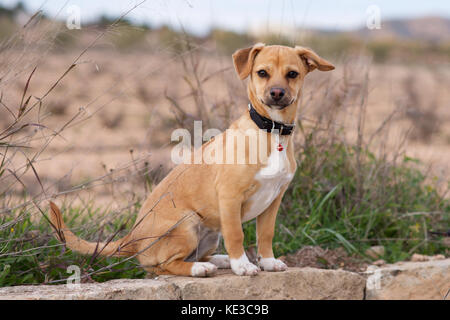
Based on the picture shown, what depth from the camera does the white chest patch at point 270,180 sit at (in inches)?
123

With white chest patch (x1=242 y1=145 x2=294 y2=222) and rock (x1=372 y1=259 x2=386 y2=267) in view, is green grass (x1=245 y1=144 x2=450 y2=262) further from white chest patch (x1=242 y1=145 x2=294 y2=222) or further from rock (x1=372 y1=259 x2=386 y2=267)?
white chest patch (x1=242 y1=145 x2=294 y2=222)

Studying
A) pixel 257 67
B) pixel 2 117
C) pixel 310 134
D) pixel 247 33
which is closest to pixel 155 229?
pixel 257 67

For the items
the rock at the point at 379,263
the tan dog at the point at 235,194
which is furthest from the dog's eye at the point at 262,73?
the rock at the point at 379,263

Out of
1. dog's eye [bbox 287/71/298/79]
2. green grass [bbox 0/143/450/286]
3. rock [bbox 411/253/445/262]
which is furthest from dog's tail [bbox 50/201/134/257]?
rock [bbox 411/253/445/262]

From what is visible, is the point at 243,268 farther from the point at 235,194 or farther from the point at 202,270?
the point at 235,194

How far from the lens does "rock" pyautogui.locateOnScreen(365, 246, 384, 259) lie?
13.8ft

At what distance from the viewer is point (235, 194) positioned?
3105 mm

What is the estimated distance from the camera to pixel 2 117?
11711 mm

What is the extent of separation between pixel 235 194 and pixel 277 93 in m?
0.65

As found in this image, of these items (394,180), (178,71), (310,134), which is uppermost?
(178,71)

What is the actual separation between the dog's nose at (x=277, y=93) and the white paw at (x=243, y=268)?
0.99 m

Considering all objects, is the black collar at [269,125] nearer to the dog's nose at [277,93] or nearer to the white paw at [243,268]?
the dog's nose at [277,93]
